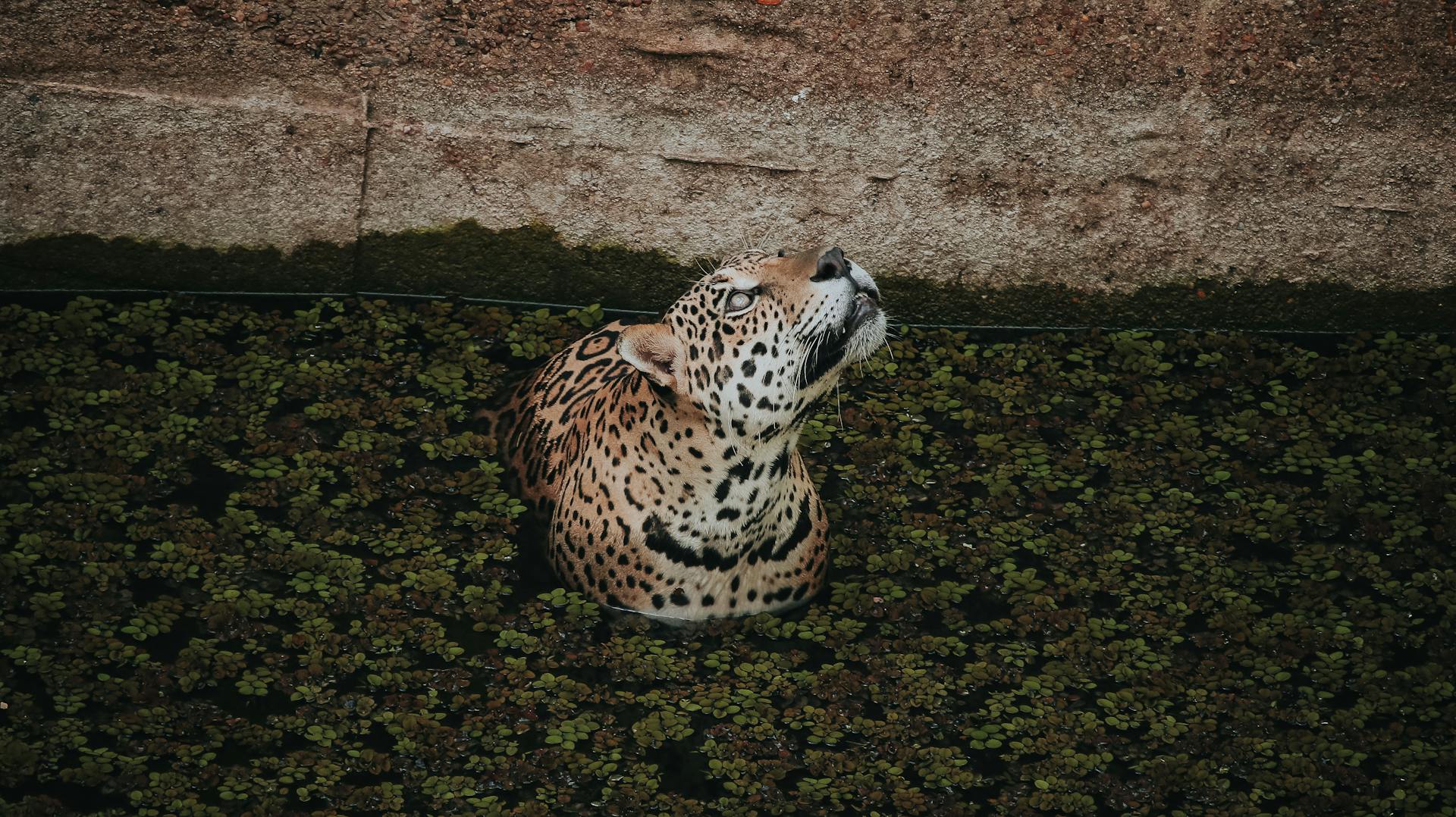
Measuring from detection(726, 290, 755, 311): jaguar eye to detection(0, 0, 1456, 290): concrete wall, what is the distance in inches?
71.0

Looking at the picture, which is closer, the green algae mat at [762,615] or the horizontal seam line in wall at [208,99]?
the green algae mat at [762,615]

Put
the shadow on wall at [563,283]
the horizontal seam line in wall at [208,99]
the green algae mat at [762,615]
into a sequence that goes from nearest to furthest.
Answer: the green algae mat at [762,615] → the horizontal seam line in wall at [208,99] → the shadow on wall at [563,283]

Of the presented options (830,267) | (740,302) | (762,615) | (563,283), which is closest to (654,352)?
(740,302)

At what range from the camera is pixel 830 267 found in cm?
500

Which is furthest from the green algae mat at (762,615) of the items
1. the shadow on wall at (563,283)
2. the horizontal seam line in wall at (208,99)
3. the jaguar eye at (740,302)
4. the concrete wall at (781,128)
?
the jaguar eye at (740,302)

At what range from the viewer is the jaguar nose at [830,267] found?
16.3ft

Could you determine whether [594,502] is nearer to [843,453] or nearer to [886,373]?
[843,453]

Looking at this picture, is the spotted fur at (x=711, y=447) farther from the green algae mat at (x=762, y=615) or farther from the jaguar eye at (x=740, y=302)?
the green algae mat at (x=762, y=615)

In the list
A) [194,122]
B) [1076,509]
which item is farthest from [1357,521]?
[194,122]

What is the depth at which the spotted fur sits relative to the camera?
5000 millimetres

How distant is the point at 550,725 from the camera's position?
16.8 ft

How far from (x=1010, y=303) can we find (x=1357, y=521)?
5.71 ft

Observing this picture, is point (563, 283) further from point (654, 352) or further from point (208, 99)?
point (654, 352)

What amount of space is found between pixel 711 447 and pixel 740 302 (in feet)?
1.58
